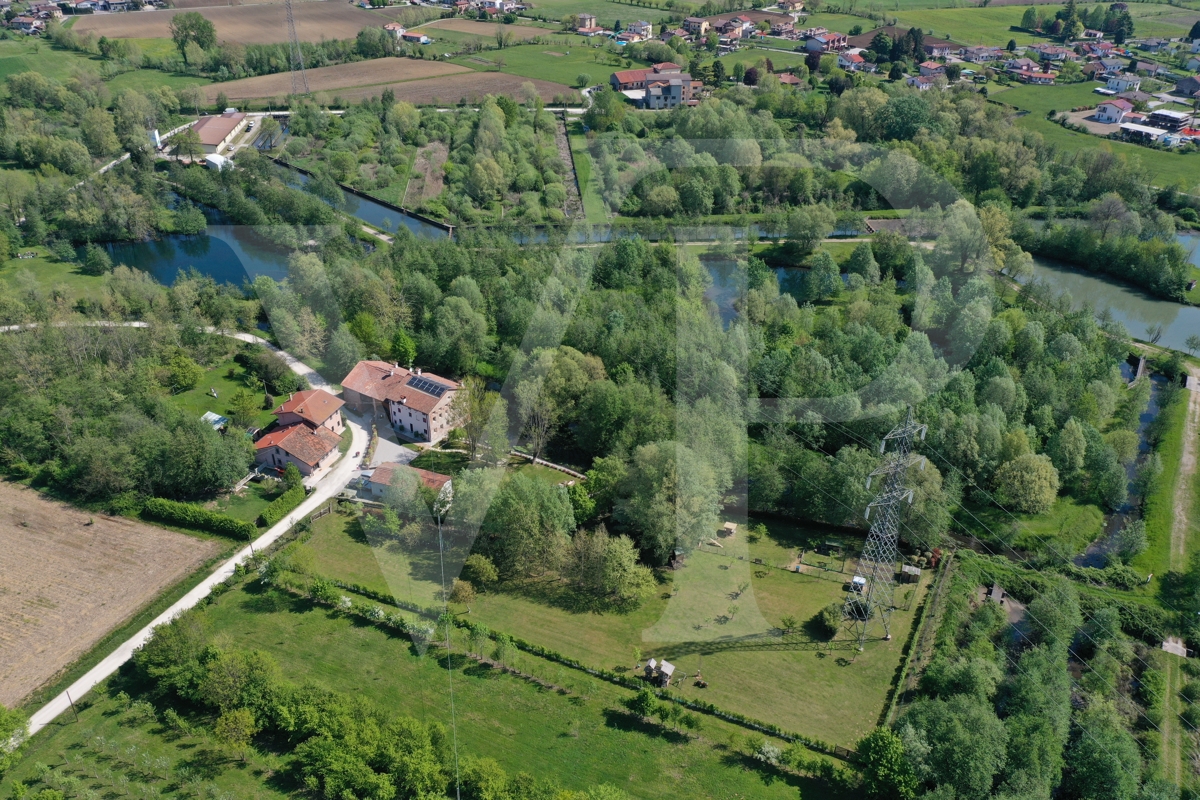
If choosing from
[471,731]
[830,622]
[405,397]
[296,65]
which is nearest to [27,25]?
[296,65]

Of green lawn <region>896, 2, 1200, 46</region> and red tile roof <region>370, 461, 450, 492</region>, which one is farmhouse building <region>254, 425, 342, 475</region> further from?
green lawn <region>896, 2, 1200, 46</region>

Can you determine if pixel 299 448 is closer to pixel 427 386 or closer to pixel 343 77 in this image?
pixel 427 386

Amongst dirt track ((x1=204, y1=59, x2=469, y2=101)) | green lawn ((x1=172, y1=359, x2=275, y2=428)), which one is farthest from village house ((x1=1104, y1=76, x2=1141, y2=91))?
green lawn ((x1=172, y1=359, x2=275, y2=428))

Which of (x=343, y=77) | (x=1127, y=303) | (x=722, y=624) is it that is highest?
(x=343, y=77)

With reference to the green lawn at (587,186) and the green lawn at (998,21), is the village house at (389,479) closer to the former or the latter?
the green lawn at (587,186)

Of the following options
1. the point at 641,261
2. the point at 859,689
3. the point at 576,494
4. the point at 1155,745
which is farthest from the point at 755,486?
the point at 641,261

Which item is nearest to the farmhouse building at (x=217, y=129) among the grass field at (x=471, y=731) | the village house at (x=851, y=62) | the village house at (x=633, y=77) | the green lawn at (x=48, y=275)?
the green lawn at (x=48, y=275)

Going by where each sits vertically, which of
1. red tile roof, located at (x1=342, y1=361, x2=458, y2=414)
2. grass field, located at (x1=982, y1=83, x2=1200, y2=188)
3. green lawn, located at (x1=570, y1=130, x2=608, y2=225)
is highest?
grass field, located at (x1=982, y1=83, x2=1200, y2=188)
